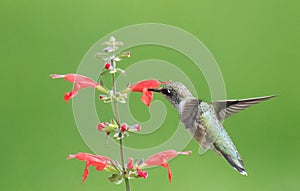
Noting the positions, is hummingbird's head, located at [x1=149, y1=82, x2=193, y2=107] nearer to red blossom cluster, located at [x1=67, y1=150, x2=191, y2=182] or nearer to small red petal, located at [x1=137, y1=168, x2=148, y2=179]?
red blossom cluster, located at [x1=67, y1=150, x2=191, y2=182]

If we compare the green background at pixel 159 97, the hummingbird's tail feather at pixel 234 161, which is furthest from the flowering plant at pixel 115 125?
the green background at pixel 159 97

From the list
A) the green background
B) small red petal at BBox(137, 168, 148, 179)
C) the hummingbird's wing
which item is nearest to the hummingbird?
the hummingbird's wing

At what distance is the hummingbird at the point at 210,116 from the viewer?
231 cm

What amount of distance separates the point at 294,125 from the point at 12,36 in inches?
89.6

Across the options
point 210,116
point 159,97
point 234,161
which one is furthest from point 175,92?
point 159,97

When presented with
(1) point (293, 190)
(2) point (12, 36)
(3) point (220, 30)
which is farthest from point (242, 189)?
(2) point (12, 36)

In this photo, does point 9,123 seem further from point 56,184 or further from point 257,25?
point 257,25

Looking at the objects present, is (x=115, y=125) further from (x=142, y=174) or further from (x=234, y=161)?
(x=234, y=161)

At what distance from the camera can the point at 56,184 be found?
12.1 feet

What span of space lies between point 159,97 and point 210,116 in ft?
4.82

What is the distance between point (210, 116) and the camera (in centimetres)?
255

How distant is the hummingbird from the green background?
1203 millimetres

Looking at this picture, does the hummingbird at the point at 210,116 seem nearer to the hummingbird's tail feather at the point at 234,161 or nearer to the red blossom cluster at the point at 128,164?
the hummingbird's tail feather at the point at 234,161

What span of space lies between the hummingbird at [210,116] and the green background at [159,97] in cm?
120
